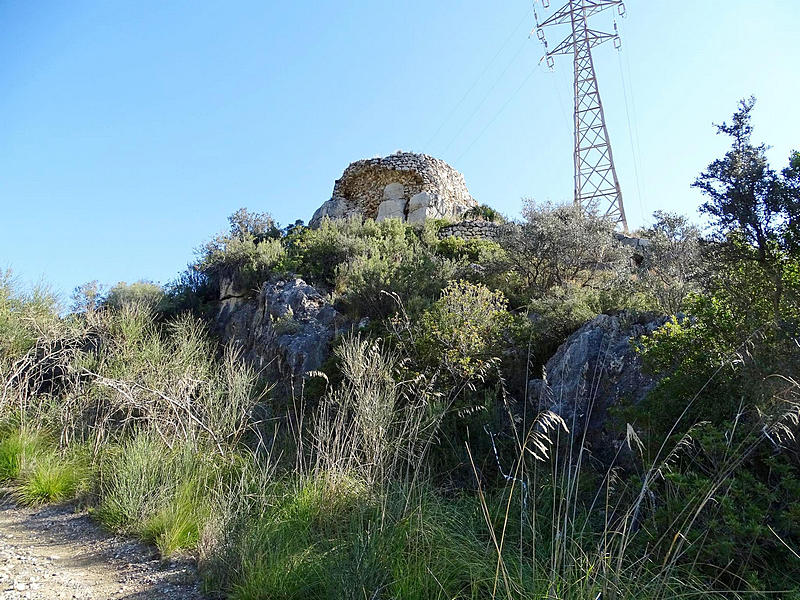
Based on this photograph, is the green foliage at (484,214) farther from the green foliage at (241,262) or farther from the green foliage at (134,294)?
the green foliage at (134,294)

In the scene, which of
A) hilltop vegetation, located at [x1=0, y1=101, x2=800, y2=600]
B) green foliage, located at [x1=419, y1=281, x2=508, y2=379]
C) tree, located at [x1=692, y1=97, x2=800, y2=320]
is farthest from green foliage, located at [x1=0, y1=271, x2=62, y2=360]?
tree, located at [x1=692, y1=97, x2=800, y2=320]

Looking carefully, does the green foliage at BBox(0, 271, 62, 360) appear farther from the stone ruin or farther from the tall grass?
the stone ruin

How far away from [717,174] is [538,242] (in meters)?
5.49

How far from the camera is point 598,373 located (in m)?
5.82

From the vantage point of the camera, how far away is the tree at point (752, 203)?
450 centimetres

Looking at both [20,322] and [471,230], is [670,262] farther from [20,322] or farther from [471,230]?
[20,322]

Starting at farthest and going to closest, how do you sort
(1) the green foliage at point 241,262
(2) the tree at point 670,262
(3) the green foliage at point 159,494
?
(1) the green foliage at point 241,262 < (2) the tree at point 670,262 < (3) the green foliage at point 159,494

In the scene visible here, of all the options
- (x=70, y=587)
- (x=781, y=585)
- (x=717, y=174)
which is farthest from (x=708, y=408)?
(x=70, y=587)

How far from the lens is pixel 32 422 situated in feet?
25.3

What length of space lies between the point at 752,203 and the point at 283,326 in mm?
6971

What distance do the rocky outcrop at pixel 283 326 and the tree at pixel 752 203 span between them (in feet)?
17.9

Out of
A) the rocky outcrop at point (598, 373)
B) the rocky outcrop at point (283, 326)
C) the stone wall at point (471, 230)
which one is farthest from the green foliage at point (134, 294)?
the rocky outcrop at point (598, 373)

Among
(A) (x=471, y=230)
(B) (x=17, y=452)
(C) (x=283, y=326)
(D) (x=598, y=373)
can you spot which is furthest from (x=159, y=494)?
(A) (x=471, y=230)

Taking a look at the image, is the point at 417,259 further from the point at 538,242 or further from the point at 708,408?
the point at 708,408
